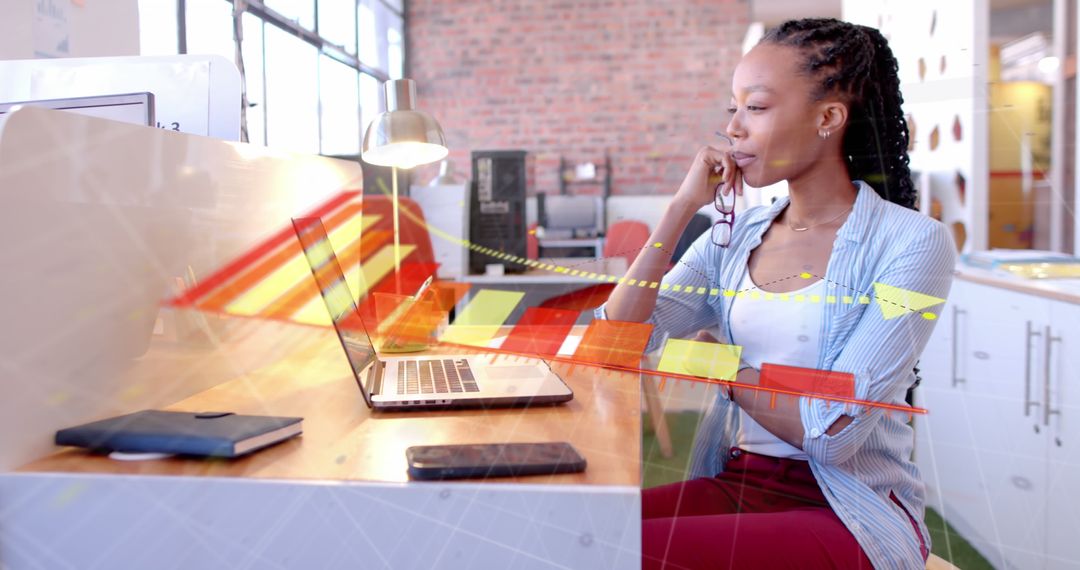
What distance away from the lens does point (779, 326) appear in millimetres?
593

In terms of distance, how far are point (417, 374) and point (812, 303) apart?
0.40 meters

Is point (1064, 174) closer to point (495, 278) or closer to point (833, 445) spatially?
point (833, 445)

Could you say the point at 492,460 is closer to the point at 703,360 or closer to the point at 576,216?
the point at 703,360

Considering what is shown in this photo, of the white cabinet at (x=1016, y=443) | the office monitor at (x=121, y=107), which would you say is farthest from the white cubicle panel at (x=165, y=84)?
the white cabinet at (x=1016, y=443)

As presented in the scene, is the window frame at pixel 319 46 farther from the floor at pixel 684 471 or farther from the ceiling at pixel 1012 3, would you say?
the ceiling at pixel 1012 3

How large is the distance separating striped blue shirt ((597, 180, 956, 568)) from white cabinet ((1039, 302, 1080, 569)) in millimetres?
98

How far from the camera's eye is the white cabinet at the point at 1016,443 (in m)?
0.57

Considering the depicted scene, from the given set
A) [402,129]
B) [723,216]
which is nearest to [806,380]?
[723,216]

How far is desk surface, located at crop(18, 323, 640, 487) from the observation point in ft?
1.56

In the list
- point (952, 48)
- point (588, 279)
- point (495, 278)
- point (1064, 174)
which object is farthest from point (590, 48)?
point (1064, 174)

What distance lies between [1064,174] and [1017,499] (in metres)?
0.27

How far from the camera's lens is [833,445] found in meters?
0.56

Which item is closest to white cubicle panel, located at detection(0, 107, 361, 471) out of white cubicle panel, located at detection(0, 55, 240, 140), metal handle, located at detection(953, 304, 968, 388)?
white cubicle panel, located at detection(0, 55, 240, 140)

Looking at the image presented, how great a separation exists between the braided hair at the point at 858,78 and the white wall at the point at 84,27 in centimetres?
112
